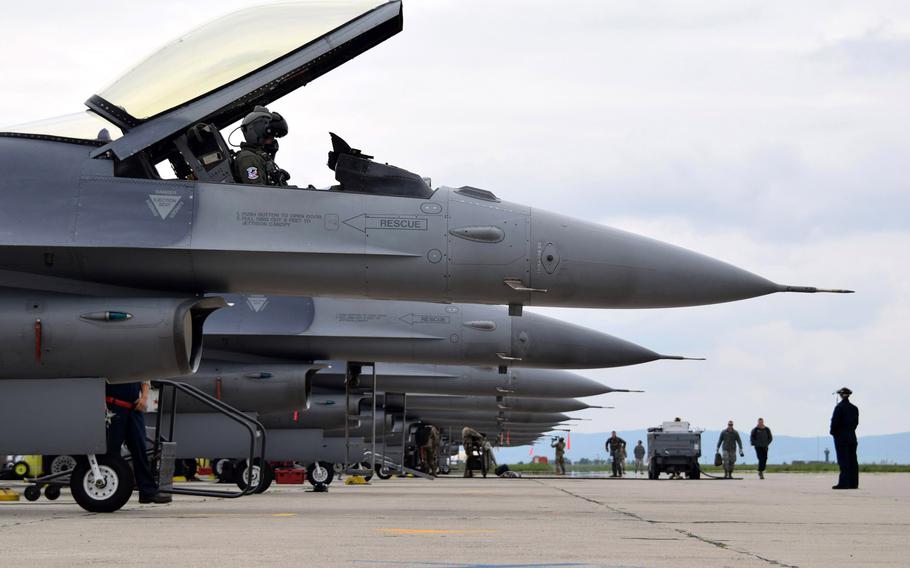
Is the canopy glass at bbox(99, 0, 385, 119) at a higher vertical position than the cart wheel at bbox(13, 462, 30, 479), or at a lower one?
higher

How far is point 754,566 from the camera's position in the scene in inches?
190

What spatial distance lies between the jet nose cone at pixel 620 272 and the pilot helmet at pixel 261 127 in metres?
2.43

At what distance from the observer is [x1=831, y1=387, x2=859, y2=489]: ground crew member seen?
16375 mm

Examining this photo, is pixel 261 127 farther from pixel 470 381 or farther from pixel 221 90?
pixel 470 381

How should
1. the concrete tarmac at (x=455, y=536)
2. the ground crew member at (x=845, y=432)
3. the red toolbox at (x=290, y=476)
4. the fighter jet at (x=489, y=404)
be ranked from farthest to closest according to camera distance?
the fighter jet at (x=489, y=404), the red toolbox at (x=290, y=476), the ground crew member at (x=845, y=432), the concrete tarmac at (x=455, y=536)

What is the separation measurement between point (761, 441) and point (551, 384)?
5403mm

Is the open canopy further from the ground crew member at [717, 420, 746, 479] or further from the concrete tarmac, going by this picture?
the ground crew member at [717, 420, 746, 479]

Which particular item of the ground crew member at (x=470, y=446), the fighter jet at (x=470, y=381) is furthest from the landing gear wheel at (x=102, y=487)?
the ground crew member at (x=470, y=446)

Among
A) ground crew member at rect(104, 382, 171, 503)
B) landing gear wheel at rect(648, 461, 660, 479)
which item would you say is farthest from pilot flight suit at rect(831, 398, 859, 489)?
landing gear wheel at rect(648, 461, 660, 479)

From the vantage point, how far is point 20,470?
21344 mm

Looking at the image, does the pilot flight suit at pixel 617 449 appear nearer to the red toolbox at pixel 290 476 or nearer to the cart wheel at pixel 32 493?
the red toolbox at pixel 290 476

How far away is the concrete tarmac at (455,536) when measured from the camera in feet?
16.5

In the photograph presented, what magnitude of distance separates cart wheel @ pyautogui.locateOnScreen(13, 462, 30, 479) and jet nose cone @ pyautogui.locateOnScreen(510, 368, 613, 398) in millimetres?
10778

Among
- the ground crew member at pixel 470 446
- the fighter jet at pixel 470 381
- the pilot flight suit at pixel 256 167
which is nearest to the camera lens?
the pilot flight suit at pixel 256 167
